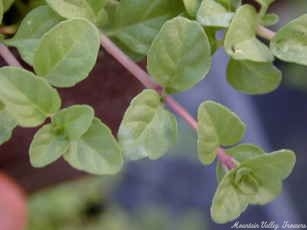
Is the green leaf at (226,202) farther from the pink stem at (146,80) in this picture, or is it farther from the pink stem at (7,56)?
the pink stem at (7,56)

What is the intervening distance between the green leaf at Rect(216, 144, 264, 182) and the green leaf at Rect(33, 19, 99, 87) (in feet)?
0.37

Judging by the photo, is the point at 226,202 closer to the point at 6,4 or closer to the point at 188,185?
the point at 6,4

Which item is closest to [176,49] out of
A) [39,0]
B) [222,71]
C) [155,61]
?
[155,61]

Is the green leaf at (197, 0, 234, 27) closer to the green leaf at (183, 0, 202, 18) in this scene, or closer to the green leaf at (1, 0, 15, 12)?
the green leaf at (183, 0, 202, 18)

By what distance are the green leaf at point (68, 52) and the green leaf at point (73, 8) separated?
0.07 feet

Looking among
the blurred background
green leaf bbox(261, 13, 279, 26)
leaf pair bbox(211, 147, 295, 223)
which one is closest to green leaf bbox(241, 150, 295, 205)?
leaf pair bbox(211, 147, 295, 223)

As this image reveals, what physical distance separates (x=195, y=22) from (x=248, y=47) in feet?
0.17

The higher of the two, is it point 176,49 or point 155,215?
point 176,49

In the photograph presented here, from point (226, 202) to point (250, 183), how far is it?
2cm

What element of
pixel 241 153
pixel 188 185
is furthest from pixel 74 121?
pixel 188 185

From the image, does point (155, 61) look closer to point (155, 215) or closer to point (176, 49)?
point (176, 49)

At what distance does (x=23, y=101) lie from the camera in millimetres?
413

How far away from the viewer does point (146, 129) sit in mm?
433

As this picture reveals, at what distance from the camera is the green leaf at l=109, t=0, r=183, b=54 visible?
18.5 inches
